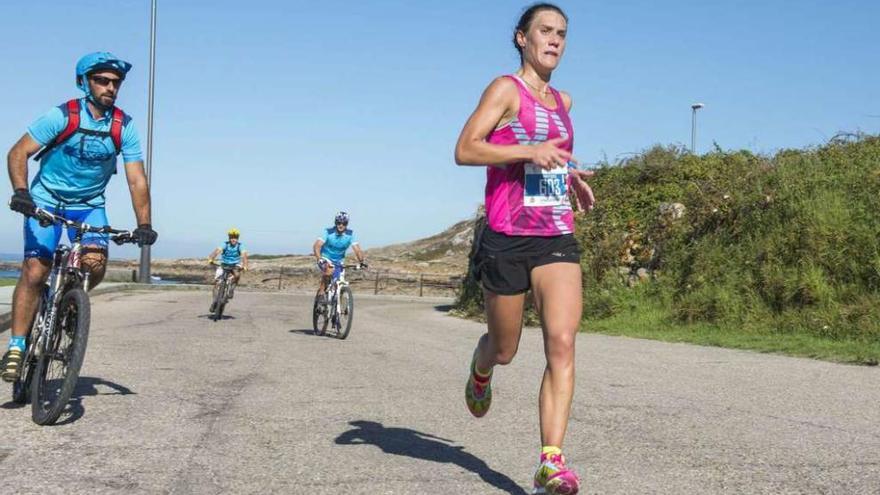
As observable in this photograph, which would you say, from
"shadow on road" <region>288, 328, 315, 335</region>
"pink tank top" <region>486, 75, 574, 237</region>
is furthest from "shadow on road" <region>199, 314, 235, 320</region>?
"pink tank top" <region>486, 75, 574, 237</region>

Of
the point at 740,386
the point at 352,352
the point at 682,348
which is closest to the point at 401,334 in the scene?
the point at 352,352

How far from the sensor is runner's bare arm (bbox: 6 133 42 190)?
19.3 feet

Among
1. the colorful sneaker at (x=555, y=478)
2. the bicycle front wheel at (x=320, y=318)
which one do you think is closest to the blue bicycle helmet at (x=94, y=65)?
the colorful sneaker at (x=555, y=478)

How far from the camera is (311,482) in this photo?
4.32 meters

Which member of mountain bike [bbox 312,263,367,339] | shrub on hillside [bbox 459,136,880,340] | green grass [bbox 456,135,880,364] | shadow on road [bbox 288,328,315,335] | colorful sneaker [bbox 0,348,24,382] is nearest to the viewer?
colorful sneaker [bbox 0,348,24,382]

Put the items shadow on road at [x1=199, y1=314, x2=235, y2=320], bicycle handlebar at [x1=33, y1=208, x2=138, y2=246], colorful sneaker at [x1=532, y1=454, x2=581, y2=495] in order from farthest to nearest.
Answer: shadow on road at [x1=199, y1=314, x2=235, y2=320], bicycle handlebar at [x1=33, y1=208, x2=138, y2=246], colorful sneaker at [x1=532, y1=454, x2=581, y2=495]

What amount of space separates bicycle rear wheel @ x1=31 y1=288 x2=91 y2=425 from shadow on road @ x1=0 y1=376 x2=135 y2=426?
15 cm

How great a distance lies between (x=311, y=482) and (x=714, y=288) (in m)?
12.3

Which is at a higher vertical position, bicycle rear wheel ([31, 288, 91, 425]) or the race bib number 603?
the race bib number 603

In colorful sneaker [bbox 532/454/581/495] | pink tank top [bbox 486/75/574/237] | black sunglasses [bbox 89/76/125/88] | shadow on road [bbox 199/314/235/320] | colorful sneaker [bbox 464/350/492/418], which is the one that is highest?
black sunglasses [bbox 89/76/125/88]

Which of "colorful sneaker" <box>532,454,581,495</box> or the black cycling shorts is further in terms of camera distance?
the black cycling shorts

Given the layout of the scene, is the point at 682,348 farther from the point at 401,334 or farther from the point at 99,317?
the point at 99,317

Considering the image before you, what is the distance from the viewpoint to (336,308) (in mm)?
14523

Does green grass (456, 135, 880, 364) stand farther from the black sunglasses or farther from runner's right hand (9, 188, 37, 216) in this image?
runner's right hand (9, 188, 37, 216)
